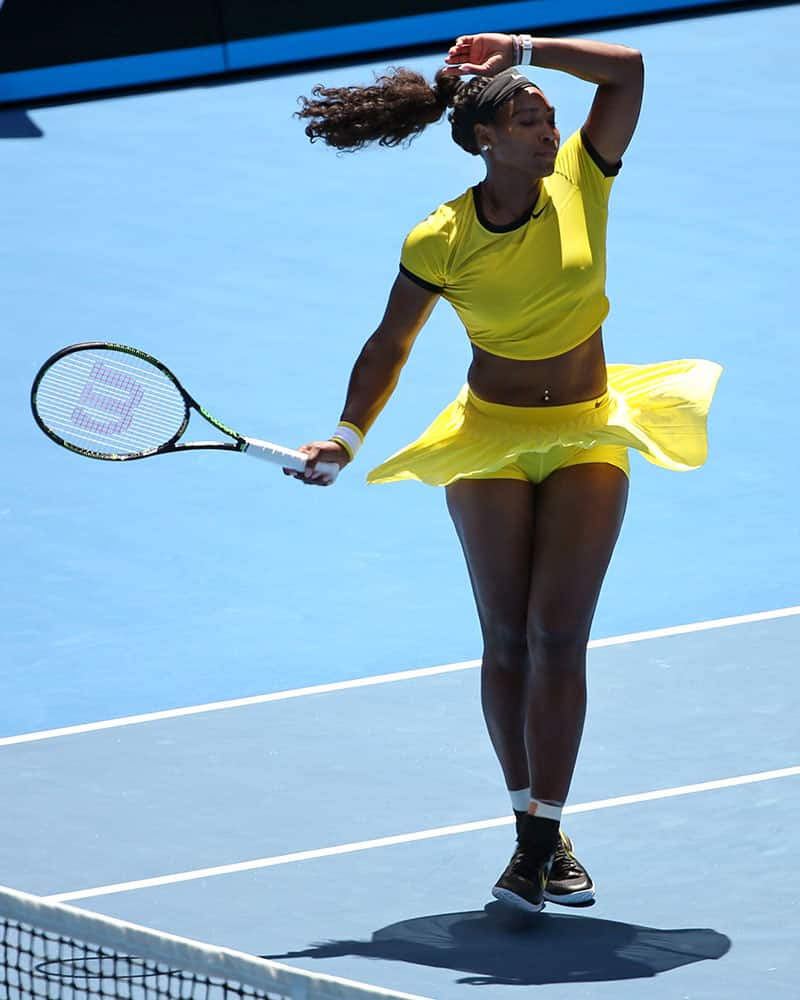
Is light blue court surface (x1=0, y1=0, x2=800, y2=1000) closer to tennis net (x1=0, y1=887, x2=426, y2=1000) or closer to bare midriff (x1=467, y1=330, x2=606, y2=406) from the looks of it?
tennis net (x1=0, y1=887, x2=426, y2=1000)

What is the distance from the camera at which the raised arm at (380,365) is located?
5090mm

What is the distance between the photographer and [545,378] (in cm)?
513

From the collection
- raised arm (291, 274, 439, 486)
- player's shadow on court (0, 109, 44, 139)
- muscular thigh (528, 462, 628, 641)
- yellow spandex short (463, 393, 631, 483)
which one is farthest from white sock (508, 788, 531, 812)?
player's shadow on court (0, 109, 44, 139)

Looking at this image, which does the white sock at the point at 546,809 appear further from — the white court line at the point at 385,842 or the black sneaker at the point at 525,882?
the white court line at the point at 385,842

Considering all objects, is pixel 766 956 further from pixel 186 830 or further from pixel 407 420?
pixel 407 420

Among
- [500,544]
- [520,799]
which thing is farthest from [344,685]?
[500,544]

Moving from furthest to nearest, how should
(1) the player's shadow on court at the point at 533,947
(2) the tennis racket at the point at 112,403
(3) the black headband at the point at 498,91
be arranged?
(2) the tennis racket at the point at 112,403 → (3) the black headband at the point at 498,91 → (1) the player's shadow on court at the point at 533,947

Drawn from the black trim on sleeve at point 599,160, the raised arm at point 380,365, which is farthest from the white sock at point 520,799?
the black trim on sleeve at point 599,160

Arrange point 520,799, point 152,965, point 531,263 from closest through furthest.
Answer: point 152,965, point 531,263, point 520,799

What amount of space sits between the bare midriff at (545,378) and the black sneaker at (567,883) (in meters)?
1.12

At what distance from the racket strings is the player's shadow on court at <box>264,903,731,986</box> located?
1408 mm

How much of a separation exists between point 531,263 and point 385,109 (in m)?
0.59

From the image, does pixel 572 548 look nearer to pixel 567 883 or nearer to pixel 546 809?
pixel 546 809

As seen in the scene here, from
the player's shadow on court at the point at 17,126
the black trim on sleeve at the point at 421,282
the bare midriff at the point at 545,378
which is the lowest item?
the bare midriff at the point at 545,378
